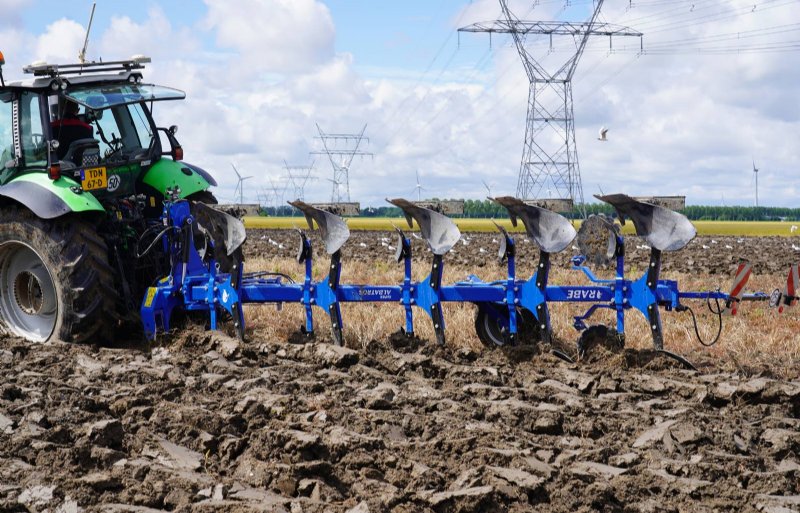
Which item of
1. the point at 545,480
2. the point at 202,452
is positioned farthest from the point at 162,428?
the point at 545,480

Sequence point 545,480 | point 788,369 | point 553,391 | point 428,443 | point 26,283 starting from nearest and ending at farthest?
point 545,480 → point 428,443 → point 553,391 → point 788,369 → point 26,283

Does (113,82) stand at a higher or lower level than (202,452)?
higher

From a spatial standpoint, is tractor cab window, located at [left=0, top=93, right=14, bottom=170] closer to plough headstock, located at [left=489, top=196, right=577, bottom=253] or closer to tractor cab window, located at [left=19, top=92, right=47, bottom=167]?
tractor cab window, located at [left=19, top=92, right=47, bottom=167]

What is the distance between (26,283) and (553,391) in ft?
15.2

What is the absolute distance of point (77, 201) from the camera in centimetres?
725

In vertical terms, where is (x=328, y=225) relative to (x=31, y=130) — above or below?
below

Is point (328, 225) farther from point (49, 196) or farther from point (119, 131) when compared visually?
point (119, 131)

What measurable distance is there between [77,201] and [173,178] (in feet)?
4.11

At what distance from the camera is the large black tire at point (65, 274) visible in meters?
7.29

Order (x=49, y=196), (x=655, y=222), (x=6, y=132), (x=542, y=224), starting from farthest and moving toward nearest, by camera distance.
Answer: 1. (x=6, y=132)
2. (x=49, y=196)
3. (x=542, y=224)
4. (x=655, y=222)

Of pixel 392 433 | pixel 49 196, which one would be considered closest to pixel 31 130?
pixel 49 196

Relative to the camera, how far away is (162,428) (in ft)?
15.6

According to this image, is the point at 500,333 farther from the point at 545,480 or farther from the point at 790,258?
the point at 790,258

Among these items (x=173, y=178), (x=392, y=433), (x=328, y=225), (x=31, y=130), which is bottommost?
(x=392, y=433)
